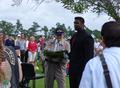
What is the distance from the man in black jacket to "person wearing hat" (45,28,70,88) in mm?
1800

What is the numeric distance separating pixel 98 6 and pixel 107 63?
5679 mm

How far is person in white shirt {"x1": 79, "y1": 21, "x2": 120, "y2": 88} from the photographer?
4.61 metres

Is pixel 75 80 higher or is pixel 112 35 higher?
pixel 112 35

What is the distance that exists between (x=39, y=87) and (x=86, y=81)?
1300 cm

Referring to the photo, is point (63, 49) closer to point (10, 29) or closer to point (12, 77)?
point (12, 77)

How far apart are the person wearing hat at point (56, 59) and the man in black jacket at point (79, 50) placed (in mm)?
1800

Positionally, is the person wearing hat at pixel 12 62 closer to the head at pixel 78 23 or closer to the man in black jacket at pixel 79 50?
the man in black jacket at pixel 79 50

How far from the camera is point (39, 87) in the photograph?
17578 millimetres

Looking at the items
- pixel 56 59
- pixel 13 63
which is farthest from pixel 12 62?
pixel 56 59

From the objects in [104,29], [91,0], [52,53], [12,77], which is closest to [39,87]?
[52,53]

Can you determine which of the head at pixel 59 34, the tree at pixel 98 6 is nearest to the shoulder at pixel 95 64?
the tree at pixel 98 6

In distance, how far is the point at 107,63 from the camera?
182 inches

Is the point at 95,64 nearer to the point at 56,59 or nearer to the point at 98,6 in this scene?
the point at 98,6

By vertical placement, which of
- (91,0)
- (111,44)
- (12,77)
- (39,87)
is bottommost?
(39,87)
